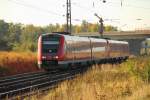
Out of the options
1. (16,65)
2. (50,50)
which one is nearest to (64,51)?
(50,50)

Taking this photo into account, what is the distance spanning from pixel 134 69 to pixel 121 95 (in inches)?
252

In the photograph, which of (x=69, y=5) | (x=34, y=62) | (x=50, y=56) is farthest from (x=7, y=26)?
(x=50, y=56)

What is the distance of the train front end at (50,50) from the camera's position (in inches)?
1265

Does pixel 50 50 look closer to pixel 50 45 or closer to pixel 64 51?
pixel 50 45

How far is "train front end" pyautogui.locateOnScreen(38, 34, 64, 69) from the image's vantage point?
32.1 metres

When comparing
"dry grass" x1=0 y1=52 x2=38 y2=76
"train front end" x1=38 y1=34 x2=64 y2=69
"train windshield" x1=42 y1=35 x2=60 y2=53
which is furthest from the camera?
"dry grass" x1=0 y1=52 x2=38 y2=76

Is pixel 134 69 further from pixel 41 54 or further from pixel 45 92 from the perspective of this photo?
pixel 41 54

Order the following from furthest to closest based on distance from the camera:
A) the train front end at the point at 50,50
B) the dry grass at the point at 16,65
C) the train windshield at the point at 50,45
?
the dry grass at the point at 16,65, the train windshield at the point at 50,45, the train front end at the point at 50,50

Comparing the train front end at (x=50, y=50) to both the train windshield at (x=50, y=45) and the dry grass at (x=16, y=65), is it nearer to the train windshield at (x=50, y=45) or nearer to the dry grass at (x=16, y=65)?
the train windshield at (x=50, y=45)

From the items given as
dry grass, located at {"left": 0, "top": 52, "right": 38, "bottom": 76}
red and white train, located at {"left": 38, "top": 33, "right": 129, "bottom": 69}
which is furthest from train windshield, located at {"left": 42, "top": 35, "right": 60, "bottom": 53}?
dry grass, located at {"left": 0, "top": 52, "right": 38, "bottom": 76}

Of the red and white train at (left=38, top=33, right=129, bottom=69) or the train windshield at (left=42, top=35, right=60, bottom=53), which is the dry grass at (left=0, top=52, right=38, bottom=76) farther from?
the train windshield at (left=42, top=35, right=60, bottom=53)

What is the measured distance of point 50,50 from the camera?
106ft

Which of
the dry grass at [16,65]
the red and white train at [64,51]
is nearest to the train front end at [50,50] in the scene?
the red and white train at [64,51]

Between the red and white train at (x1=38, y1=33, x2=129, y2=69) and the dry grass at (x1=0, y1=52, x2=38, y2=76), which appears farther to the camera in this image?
the dry grass at (x1=0, y1=52, x2=38, y2=76)
